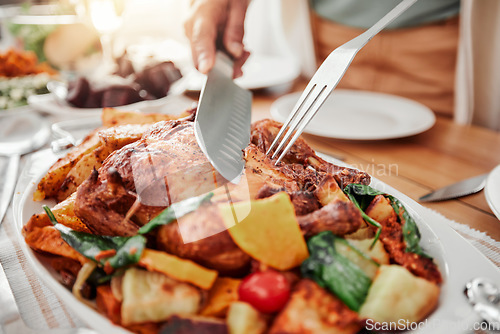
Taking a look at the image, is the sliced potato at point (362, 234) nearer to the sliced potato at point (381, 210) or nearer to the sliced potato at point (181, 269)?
the sliced potato at point (381, 210)

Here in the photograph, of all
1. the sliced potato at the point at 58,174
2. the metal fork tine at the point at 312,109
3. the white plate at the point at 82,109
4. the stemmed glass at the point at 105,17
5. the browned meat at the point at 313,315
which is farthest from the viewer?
the stemmed glass at the point at 105,17

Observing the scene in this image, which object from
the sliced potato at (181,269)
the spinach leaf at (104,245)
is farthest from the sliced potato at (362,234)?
the spinach leaf at (104,245)

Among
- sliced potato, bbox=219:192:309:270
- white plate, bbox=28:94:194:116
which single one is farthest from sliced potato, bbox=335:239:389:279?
white plate, bbox=28:94:194:116

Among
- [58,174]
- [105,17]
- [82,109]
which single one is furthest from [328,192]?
[105,17]

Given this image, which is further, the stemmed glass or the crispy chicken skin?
the stemmed glass

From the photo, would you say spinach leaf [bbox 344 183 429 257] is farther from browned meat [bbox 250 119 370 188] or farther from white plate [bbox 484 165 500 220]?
white plate [bbox 484 165 500 220]

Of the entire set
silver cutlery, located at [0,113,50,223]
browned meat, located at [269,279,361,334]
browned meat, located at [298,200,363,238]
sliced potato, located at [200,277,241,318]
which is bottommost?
silver cutlery, located at [0,113,50,223]
